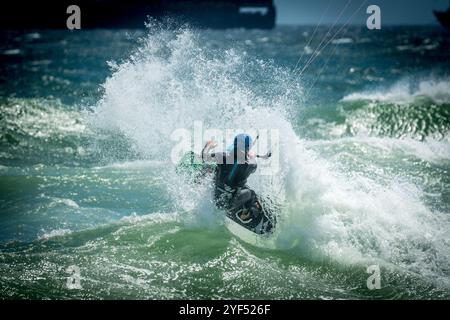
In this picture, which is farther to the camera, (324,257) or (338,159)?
(338,159)

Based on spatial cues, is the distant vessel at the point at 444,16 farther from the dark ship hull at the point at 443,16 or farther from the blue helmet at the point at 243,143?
the blue helmet at the point at 243,143

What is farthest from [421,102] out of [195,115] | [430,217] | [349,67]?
[349,67]

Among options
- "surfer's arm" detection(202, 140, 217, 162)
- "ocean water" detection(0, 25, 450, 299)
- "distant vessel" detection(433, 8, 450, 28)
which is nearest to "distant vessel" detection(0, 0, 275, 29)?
"distant vessel" detection(433, 8, 450, 28)

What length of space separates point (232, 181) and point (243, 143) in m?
0.76

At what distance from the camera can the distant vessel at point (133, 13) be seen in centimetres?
9962

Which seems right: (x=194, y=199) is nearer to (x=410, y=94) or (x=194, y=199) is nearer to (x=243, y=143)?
(x=243, y=143)

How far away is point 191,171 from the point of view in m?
8.25

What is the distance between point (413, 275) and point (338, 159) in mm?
6584

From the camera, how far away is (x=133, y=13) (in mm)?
105938

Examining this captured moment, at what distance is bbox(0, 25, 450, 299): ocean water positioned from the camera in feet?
21.2

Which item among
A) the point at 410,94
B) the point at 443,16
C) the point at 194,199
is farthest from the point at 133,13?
the point at 194,199

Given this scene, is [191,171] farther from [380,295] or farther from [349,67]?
[349,67]
